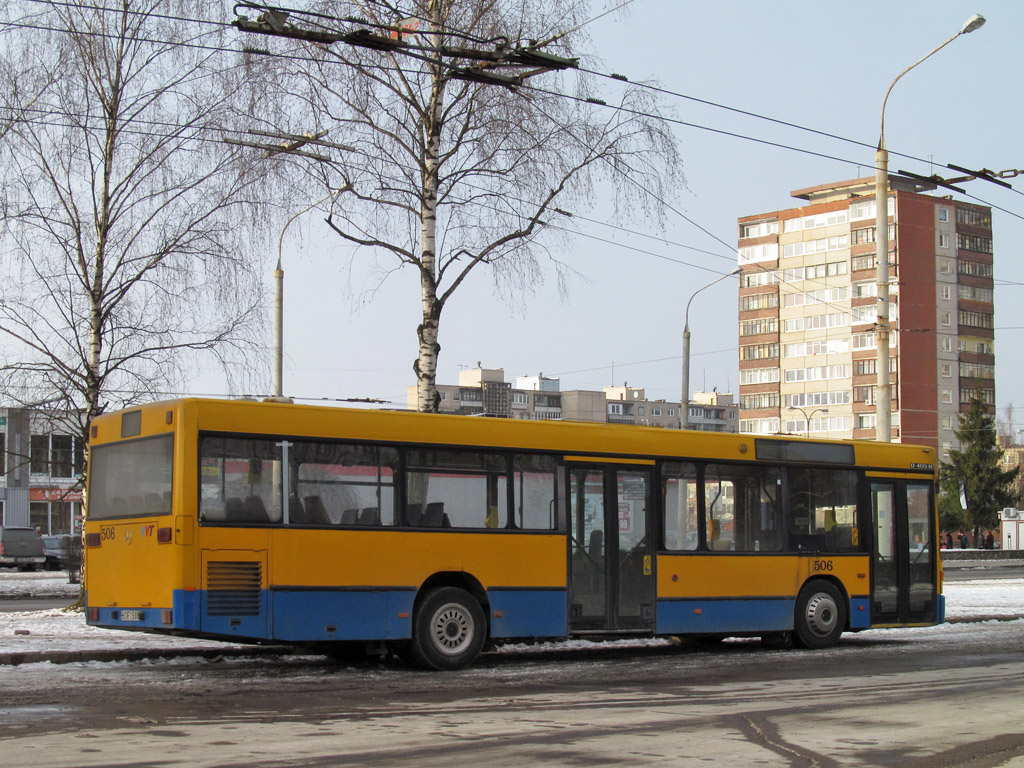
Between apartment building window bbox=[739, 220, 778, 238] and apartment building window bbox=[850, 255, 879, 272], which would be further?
apartment building window bbox=[739, 220, 778, 238]

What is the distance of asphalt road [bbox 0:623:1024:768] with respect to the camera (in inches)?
325

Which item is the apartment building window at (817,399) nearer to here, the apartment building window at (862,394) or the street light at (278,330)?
the apartment building window at (862,394)

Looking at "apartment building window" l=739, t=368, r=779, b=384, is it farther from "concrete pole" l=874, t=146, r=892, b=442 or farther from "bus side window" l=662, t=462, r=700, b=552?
"bus side window" l=662, t=462, r=700, b=552

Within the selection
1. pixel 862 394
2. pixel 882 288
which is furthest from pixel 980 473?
pixel 882 288

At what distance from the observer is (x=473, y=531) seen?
14203 millimetres

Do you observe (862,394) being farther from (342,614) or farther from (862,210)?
(342,614)

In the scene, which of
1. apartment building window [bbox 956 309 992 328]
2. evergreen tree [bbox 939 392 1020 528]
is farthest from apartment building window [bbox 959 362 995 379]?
evergreen tree [bbox 939 392 1020 528]

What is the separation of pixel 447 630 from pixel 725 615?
4.09 meters

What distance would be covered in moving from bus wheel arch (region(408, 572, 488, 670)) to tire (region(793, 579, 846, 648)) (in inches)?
197

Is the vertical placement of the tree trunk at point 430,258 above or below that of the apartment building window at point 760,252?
below

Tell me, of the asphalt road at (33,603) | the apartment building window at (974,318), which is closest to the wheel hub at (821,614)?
the asphalt road at (33,603)

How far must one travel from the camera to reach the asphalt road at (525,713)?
8.27 meters

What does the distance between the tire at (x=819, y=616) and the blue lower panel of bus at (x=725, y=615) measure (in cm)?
19

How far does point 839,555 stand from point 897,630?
460cm
